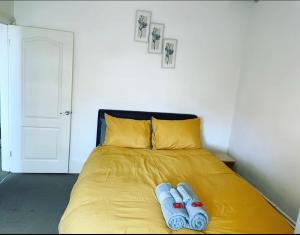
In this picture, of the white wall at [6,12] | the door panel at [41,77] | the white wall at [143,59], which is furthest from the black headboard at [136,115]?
the white wall at [6,12]

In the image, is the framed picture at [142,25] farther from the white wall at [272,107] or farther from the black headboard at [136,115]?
the white wall at [272,107]

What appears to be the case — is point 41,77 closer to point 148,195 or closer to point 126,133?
point 126,133

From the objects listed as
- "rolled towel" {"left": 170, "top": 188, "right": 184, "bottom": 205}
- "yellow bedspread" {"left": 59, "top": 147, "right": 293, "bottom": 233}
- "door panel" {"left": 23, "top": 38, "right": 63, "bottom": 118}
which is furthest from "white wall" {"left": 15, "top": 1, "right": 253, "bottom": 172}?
"rolled towel" {"left": 170, "top": 188, "right": 184, "bottom": 205}

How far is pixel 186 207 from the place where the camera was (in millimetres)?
1510

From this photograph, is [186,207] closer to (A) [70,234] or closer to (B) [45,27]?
(A) [70,234]

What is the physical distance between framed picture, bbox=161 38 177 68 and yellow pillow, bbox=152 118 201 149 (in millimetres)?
807

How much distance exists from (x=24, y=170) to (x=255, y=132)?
3131 millimetres

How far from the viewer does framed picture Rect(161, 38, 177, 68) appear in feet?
10.4

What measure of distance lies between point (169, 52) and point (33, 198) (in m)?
2.46

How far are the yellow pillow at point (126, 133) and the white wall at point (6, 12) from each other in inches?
63.3

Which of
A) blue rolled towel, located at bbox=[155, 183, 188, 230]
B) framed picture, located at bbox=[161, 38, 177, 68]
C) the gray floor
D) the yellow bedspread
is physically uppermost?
framed picture, located at bbox=[161, 38, 177, 68]

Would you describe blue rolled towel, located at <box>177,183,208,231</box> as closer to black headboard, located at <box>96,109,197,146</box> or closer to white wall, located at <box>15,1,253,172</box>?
black headboard, located at <box>96,109,197,146</box>

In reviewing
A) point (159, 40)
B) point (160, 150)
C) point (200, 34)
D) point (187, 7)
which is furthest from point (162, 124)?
point (187, 7)

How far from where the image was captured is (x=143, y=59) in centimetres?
316
